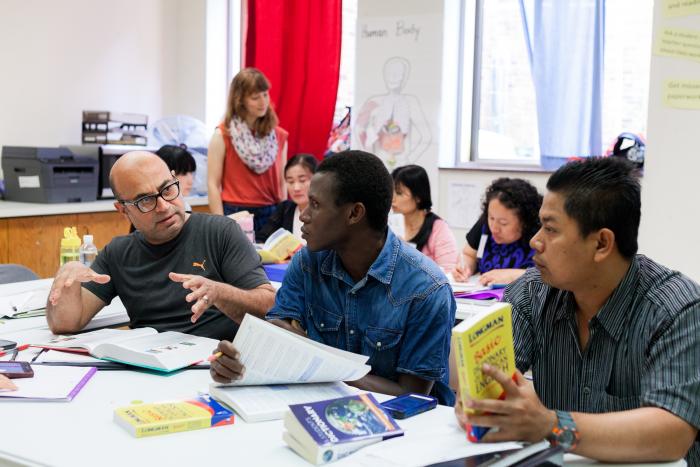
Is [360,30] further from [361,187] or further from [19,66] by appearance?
[361,187]

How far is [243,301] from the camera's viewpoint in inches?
94.0

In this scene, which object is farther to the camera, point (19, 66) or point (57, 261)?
point (19, 66)

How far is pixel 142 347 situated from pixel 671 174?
6.86ft

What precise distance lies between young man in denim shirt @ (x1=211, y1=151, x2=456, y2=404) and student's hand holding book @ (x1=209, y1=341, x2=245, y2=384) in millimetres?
360

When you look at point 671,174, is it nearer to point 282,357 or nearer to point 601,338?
point 601,338

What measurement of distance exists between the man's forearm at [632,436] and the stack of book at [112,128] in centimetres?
510

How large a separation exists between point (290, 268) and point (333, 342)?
25cm

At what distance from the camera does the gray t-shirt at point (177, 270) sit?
256 centimetres

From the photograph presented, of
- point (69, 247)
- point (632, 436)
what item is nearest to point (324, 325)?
point (632, 436)

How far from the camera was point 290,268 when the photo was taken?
2.24 m

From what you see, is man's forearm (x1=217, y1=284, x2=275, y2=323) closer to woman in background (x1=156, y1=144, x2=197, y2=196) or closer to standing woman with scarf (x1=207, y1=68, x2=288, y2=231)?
woman in background (x1=156, y1=144, x2=197, y2=196)

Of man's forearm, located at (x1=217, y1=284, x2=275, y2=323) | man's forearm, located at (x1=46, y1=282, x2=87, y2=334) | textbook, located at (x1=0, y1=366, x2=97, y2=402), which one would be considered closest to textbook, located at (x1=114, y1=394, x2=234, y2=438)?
textbook, located at (x1=0, y1=366, x2=97, y2=402)

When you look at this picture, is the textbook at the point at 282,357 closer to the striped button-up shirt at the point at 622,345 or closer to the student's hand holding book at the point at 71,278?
the striped button-up shirt at the point at 622,345

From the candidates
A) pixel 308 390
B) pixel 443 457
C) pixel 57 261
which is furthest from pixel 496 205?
pixel 57 261
